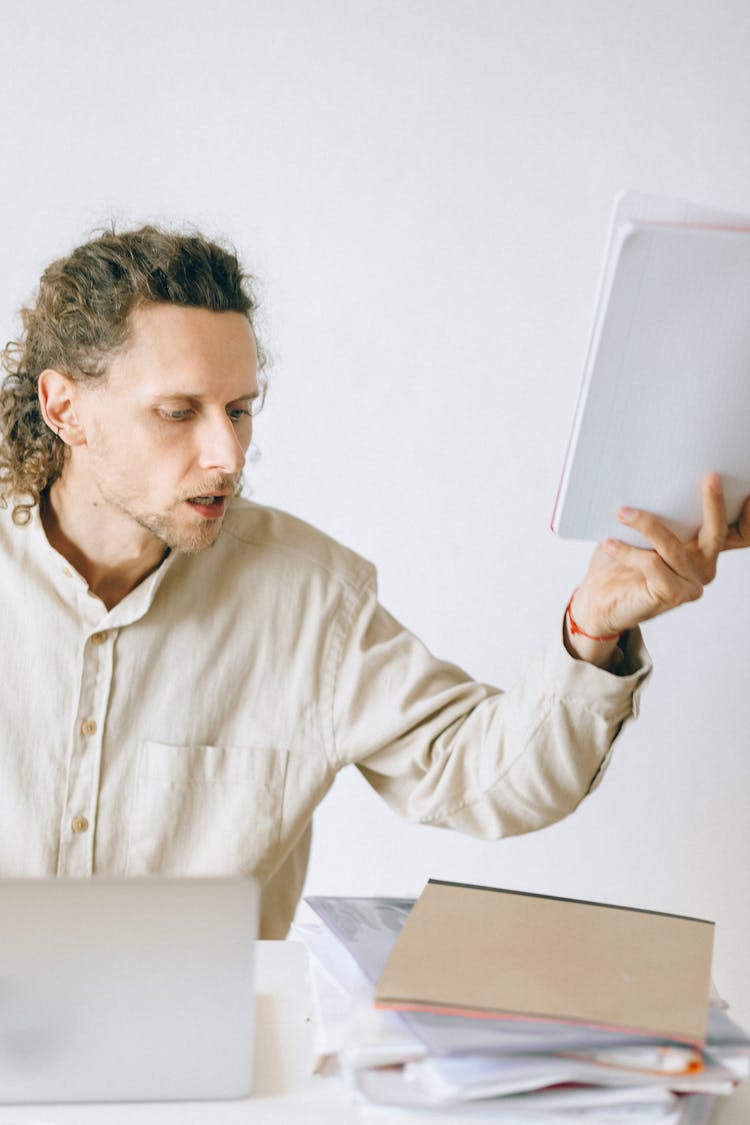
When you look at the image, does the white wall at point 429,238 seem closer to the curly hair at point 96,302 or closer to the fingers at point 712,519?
the curly hair at point 96,302

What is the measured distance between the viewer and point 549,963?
0.90m

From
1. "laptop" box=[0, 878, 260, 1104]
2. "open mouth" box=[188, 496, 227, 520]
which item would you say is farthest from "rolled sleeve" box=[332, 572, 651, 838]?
"laptop" box=[0, 878, 260, 1104]

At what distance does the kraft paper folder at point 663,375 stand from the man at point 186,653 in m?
0.27

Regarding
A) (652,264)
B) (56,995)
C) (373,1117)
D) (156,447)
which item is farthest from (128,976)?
(156,447)

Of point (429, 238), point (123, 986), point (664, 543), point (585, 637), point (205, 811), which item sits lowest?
point (205, 811)

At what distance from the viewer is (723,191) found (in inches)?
84.0

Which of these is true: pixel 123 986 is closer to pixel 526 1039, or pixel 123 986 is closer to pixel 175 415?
pixel 526 1039

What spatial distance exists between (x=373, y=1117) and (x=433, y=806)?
0.66 meters

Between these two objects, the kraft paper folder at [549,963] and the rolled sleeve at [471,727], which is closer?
A: the kraft paper folder at [549,963]

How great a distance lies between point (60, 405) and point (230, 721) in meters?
0.42

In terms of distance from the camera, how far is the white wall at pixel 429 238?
85.2 inches

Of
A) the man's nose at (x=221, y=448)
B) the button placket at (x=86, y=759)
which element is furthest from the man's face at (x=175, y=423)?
the button placket at (x=86, y=759)

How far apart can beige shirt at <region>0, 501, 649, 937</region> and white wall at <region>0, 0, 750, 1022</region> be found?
63 cm

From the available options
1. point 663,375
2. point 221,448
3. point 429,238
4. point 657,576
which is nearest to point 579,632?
point 657,576
